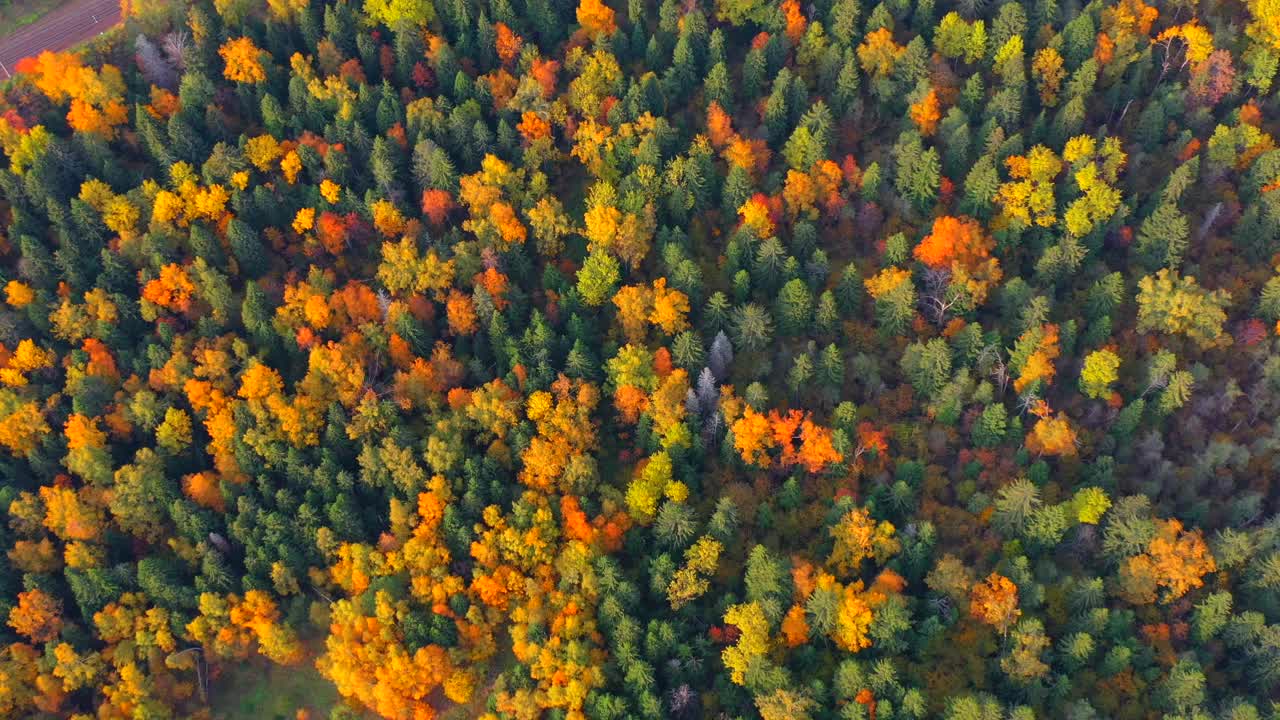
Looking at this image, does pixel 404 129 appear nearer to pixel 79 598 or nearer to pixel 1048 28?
pixel 79 598

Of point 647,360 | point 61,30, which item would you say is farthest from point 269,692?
point 61,30

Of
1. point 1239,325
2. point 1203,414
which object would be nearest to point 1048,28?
point 1239,325

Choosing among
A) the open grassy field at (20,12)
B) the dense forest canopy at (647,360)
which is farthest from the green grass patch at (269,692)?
the open grassy field at (20,12)

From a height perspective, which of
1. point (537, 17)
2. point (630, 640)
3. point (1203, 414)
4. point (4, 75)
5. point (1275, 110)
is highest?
point (4, 75)

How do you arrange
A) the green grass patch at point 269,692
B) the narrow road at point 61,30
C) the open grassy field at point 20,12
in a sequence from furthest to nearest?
1. the open grassy field at point 20,12
2. the narrow road at point 61,30
3. the green grass patch at point 269,692

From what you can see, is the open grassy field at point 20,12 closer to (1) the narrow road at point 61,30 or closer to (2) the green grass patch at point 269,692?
(1) the narrow road at point 61,30

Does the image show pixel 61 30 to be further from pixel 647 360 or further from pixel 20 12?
pixel 647 360
